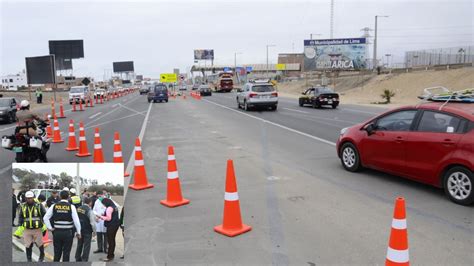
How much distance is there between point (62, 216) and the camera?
3.79 meters

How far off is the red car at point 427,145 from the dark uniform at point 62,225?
5402mm

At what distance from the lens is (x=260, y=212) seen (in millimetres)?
6227

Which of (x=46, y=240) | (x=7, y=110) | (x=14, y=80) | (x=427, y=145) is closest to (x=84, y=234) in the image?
(x=46, y=240)

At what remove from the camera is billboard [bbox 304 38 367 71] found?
67.9 m

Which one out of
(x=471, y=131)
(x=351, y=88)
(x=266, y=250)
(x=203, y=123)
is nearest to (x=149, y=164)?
(x=266, y=250)

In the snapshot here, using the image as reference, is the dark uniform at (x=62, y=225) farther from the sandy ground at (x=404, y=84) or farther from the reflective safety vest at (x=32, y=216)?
the sandy ground at (x=404, y=84)

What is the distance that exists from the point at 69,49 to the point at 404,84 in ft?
176

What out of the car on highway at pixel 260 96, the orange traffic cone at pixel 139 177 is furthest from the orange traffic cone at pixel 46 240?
the car on highway at pixel 260 96

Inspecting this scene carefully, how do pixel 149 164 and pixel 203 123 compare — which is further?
pixel 203 123

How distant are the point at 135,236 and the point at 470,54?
63.6 m

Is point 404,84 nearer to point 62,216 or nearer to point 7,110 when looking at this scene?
point 7,110

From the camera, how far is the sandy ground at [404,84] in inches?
1622

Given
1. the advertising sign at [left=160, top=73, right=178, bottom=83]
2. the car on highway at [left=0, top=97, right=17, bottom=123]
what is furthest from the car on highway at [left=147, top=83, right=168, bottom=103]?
the advertising sign at [left=160, top=73, right=178, bottom=83]

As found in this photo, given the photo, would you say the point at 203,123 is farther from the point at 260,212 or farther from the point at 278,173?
the point at 260,212
